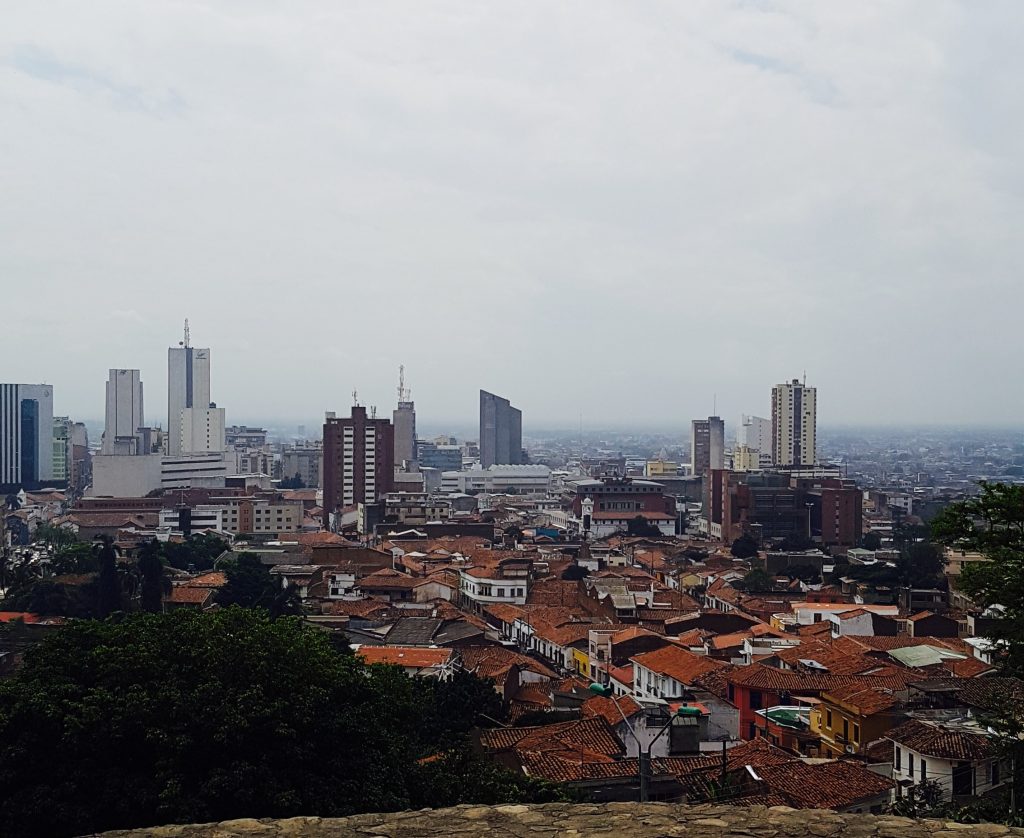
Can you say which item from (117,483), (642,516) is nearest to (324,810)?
(642,516)

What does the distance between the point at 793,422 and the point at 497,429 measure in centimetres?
5676

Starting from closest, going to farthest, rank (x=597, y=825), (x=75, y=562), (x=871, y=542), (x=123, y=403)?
(x=597, y=825) < (x=75, y=562) < (x=871, y=542) < (x=123, y=403)

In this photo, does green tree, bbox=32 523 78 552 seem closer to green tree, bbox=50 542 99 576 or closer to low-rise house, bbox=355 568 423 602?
green tree, bbox=50 542 99 576

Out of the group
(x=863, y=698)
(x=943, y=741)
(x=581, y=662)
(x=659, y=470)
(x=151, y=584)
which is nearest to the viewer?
(x=943, y=741)

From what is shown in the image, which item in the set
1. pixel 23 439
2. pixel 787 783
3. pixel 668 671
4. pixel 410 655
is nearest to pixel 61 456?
pixel 23 439

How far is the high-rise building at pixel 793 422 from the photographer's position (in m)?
99.9

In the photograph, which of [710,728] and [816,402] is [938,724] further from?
[816,402]

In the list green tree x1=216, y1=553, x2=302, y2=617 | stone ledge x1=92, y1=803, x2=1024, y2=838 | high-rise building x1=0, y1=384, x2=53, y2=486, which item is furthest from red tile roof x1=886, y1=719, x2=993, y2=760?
high-rise building x1=0, y1=384, x2=53, y2=486

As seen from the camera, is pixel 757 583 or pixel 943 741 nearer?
pixel 943 741

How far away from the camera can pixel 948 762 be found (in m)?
15.4

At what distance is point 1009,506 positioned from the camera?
12797mm

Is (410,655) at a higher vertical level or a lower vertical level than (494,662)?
higher

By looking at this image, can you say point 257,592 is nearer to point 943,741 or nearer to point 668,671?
point 668,671

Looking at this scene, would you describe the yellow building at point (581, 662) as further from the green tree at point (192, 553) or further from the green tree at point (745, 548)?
the green tree at point (745, 548)
